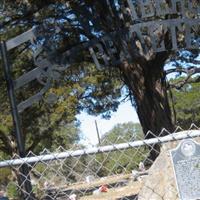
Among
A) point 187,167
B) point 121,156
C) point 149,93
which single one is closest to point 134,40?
point 149,93

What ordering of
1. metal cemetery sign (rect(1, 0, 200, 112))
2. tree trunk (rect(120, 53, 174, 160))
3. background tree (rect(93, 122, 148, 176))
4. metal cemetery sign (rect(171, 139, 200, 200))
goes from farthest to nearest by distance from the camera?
tree trunk (rect(120, 53, 174, 160)) < metal cemetery sign (rect(1, 0, 200, 112)) < background tree (rect(93, 122, 148, 176)) < metal cemetery sign (rect(171, 139, 200, 200))

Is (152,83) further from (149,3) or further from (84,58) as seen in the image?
(149,3)

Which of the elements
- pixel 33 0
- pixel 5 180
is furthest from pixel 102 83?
pixel 5 180

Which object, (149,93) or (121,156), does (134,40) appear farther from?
(121,156)

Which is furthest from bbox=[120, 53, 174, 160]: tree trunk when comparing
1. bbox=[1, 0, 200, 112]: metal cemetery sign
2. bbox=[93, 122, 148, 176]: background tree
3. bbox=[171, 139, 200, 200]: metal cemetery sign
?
bbox=[171, 139, 200, 200]: metal cemetery sign

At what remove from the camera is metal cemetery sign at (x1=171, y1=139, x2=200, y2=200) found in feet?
14.0

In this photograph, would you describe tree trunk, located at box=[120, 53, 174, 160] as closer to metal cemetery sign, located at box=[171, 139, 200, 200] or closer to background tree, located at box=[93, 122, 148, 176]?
background tree, located at box=[93, 122, 148, 176]

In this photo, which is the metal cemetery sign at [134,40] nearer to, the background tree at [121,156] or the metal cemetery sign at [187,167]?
the background tree at [121,156]

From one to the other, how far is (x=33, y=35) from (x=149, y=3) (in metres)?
3.14

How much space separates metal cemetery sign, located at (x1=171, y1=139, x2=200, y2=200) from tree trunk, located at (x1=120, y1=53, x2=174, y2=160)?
9.54m

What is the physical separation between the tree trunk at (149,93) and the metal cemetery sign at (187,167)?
954cm

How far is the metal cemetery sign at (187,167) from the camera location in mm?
4281

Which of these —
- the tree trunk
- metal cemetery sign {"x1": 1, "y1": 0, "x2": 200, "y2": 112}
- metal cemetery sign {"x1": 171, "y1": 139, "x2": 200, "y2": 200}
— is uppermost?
Result: metal cemetery sign {"x1": 171, "y1": 139, "x2": 200, "y2": 200}

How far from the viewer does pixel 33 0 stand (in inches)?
525
